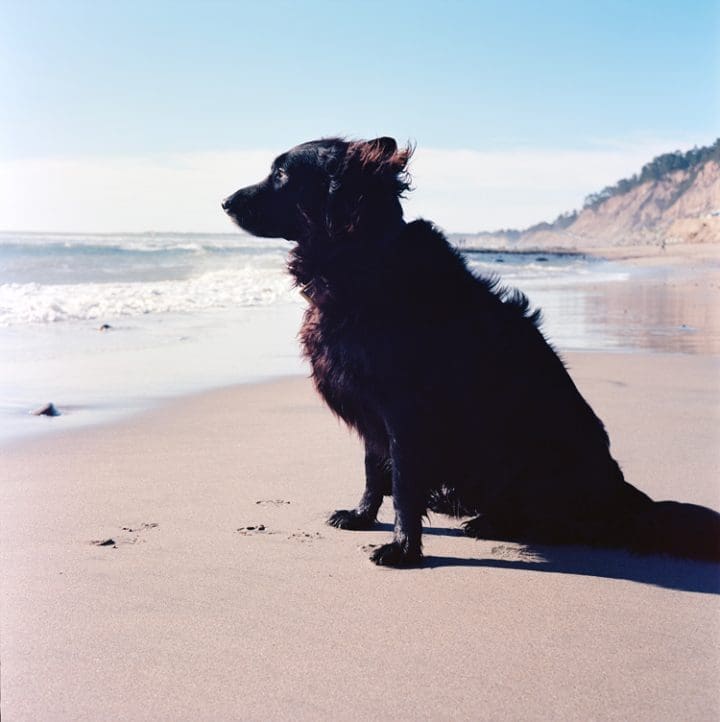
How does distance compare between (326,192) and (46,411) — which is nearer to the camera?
(326,192)

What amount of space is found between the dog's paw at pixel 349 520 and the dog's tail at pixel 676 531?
111cm

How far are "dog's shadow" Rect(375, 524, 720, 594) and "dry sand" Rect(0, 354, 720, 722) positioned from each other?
1 cm

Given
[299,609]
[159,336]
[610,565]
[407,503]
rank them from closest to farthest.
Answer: [299,609] < [610,565] < [407,503] < [159,336]

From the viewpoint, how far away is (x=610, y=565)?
10.6 feet

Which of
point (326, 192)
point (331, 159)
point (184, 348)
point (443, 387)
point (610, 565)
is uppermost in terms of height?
point (331, 159)

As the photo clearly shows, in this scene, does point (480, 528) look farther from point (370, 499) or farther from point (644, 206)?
point (644, 206)

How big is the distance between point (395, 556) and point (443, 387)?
67 cm

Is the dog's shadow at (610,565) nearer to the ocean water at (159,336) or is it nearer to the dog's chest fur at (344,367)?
the dog's chest fur at (344,367)

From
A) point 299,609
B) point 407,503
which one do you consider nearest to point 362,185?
point 407,503

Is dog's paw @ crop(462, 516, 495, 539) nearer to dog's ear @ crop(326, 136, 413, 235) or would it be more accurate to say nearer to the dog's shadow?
the dog's shadow

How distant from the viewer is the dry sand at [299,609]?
2158mm

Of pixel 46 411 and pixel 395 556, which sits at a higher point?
pixel 46 411

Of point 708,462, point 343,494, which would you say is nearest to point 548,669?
point 343,494

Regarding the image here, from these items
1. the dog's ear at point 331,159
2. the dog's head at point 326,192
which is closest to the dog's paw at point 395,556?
the dog's head at point 326,192
